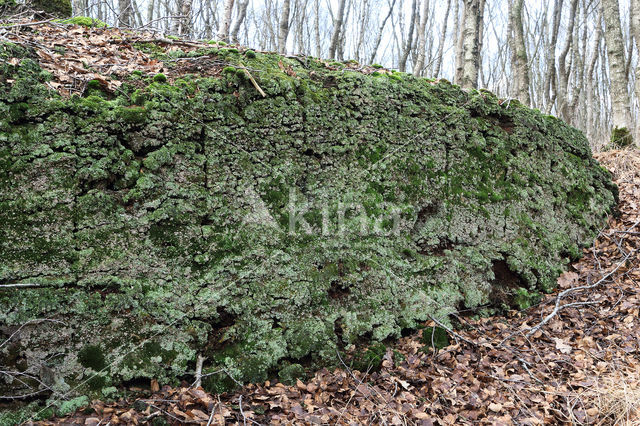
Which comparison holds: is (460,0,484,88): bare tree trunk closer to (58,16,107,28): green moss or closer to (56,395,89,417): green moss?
(58,16,107,28): green moss

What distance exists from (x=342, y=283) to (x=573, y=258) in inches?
127

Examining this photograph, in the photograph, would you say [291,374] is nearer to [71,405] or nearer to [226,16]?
[71,405]

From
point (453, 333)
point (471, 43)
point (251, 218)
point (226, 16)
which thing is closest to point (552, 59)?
point (471, 43)

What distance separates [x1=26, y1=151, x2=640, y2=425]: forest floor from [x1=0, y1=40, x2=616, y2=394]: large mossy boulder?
0.21 metres

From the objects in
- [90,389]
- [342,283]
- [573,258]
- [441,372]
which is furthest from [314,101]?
[573,258]

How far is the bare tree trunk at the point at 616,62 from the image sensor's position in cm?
700

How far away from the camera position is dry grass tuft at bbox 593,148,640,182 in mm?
6133

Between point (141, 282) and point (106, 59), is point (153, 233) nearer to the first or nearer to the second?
point (141, 282)

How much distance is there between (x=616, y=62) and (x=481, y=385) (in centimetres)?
719

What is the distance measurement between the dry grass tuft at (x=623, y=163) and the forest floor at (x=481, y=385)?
284cm

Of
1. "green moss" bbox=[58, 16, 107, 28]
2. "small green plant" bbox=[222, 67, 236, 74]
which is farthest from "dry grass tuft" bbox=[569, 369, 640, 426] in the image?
"green moss" bbox=[58, 16, 107, 28]

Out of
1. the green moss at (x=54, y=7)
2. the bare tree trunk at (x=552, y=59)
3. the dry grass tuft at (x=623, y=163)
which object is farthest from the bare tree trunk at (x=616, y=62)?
the green moss at (x=54, y=7)

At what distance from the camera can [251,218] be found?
3424 mm

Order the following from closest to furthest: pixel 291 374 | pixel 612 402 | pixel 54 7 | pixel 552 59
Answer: pixel 612 402, pixel 291 374, pixel 54 7, pixel 552 59
